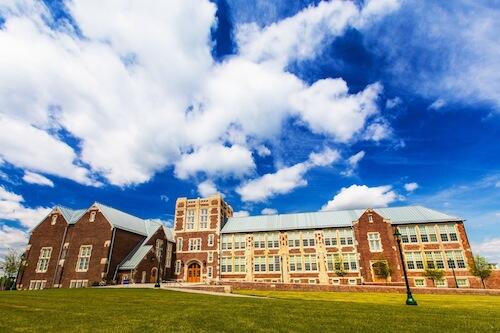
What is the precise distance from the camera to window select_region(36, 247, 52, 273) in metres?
44.5

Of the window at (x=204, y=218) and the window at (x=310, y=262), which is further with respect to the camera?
the window at (x=204, y=218)

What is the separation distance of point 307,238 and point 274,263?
6.84 meters

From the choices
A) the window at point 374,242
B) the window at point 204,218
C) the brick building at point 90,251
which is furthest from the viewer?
the window at point 204,218

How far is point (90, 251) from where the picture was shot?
139 ft

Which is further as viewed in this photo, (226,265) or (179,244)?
(179,244)

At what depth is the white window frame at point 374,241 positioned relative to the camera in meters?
42.6

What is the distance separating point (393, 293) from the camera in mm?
28578

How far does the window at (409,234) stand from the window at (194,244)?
33091mm

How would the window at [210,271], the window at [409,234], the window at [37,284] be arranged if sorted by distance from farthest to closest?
the window at [210,271] → the window at [37,284] → the window at [409,234]

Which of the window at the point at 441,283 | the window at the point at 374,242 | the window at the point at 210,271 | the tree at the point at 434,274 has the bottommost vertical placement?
the window at the point at 441,283

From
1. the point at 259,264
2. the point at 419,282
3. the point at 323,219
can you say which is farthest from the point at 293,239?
the point at 419,282

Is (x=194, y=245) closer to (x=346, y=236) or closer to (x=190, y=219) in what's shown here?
(x=190, y=219)

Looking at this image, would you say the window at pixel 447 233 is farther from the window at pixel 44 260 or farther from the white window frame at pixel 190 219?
the window at pixel 44 260

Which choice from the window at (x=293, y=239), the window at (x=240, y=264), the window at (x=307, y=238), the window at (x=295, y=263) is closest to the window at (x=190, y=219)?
the window at (x=240, y=264)
